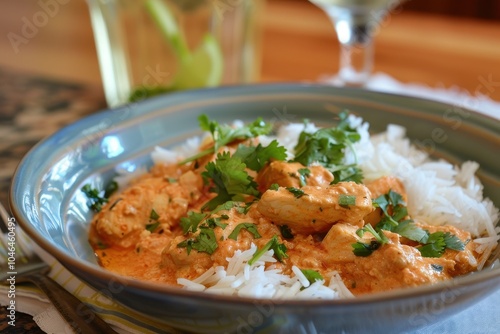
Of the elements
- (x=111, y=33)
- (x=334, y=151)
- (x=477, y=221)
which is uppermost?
(x=111, y=33)

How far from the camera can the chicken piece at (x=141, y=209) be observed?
1.95m

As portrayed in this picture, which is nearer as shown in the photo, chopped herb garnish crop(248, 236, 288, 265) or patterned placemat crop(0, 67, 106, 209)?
chopped herb garnish crop(248, 236, 288, 265)

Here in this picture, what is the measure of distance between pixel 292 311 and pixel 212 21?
2.35 metres

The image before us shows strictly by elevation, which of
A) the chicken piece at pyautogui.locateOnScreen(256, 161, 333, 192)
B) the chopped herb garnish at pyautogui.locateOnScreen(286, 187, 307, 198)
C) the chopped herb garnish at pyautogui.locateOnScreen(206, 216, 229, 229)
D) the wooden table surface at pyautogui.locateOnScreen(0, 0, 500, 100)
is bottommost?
the wooden table surface at pyautogui.locateOnScreen(0, 0, 500, 100)

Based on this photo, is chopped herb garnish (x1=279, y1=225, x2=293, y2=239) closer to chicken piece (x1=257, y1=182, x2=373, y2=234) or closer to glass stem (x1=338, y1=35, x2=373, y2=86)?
chicken piece (x1=257, y1=182, x2=373, y2=234)

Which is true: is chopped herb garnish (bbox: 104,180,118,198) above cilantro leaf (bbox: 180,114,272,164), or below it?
below

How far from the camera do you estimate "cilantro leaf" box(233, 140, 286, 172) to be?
197 centimetres

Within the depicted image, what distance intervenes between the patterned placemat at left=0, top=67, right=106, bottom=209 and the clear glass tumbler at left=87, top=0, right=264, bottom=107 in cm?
20

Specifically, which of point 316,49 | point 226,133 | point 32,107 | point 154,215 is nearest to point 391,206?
point 226,133

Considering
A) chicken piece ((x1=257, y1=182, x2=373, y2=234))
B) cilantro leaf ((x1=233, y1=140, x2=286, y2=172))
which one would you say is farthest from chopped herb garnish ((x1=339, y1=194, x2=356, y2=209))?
cilantro leaf ((x1=233, y1=140, x2=286, y2=172))

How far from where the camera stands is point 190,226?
A: 1.82m

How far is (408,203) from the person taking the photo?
2049 millimetres

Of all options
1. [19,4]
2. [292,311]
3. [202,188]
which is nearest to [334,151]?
[202,188]

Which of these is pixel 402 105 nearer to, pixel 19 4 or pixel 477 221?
pixel 477 221
